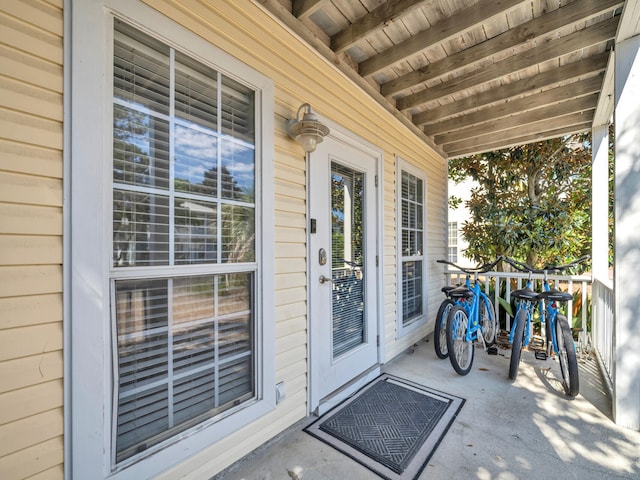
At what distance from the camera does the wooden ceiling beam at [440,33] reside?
6.63ft

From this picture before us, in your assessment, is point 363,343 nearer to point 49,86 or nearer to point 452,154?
point 49,86

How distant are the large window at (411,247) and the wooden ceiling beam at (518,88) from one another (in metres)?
0.68

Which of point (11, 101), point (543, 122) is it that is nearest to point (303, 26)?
point (11, 101)

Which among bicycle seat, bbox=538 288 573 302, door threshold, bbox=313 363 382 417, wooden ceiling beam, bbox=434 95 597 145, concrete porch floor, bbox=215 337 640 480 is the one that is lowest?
concrete porch floor, bbox=215 337 640 480

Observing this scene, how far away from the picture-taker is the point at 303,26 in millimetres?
2152

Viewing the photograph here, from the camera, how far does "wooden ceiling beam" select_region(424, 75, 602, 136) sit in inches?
117

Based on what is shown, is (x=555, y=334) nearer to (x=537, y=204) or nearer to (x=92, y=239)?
(x=537, y=204)

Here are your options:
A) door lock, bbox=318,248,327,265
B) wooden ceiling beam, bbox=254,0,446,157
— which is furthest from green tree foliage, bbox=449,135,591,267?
door lock, bbox=318,248,327,265

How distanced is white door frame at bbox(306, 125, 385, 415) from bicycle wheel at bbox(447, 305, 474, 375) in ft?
2.07

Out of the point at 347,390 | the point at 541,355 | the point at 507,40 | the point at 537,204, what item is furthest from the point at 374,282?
the point at 537,204

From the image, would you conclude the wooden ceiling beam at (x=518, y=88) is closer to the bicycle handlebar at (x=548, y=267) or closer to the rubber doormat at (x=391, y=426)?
the bicycle handlebar at (x=548, y=267)

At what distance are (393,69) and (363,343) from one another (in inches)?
102

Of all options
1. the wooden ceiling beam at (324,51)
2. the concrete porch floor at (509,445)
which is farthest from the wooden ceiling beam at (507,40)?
the concrete porch floor at (509,445)

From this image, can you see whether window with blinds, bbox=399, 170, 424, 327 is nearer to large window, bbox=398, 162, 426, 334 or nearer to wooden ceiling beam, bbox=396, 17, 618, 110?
large window, bbox=398, 162, 426, 334
